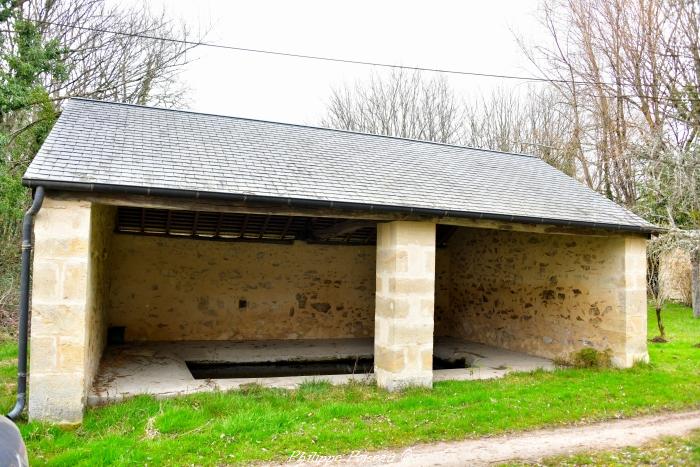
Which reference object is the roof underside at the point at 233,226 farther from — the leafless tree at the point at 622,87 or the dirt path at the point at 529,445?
the leafless tree at the point at 622,87

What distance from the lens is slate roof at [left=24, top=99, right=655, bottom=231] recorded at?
5164 millimetres

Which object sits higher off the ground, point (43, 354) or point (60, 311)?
point (60, 311)

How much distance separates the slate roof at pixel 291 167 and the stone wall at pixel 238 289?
2206 millimetres

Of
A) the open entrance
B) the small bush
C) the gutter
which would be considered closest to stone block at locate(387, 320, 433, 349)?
the open entrance

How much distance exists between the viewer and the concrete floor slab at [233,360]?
5.60 metres

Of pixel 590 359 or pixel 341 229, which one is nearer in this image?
pixel 590 359

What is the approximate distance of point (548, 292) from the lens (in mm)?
8258

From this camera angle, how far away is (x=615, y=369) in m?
7.12

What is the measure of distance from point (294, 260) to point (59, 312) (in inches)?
199

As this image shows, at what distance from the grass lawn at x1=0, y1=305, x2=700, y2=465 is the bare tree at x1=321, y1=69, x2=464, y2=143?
15363mm

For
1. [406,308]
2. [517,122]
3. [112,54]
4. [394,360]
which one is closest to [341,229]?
[406,308]

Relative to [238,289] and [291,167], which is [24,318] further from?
[238,289]

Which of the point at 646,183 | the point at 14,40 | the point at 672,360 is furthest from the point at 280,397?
the point at 646,183


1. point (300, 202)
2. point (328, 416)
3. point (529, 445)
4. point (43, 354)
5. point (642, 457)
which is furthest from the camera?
point (300, 202)
